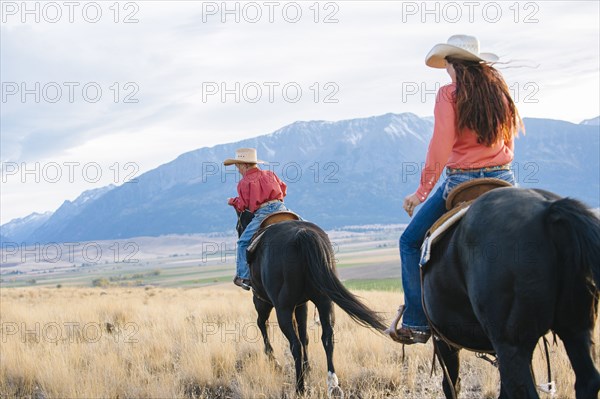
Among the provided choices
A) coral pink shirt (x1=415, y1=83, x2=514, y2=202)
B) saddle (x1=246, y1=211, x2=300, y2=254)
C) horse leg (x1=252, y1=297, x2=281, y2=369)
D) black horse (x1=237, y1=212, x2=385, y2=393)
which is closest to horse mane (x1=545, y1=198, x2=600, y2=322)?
coral pink shirt (x1=415, y1=83, x2=514, y2=202)

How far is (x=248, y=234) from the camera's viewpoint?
867 cm

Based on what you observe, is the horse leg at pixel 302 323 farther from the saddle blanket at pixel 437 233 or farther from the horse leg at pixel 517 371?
the horse leg at pixel 517 371

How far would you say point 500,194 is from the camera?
3.97 meters

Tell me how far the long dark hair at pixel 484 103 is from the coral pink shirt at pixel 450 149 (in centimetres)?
6

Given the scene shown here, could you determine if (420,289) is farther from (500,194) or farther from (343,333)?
(343,333)

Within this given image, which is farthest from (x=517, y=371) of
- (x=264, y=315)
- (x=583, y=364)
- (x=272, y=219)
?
(x=264, y=315)

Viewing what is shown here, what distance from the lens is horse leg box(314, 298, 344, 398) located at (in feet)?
22.8

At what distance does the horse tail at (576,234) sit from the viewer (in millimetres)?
3346

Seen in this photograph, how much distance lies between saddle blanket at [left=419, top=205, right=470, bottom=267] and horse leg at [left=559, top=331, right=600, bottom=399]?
1014 millimetres

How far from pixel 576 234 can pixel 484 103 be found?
1.49 metres

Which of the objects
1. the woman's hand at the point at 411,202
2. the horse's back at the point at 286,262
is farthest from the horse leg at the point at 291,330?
the woman's hand at the point at 411,202

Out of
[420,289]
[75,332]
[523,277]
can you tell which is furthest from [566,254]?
[75,332]

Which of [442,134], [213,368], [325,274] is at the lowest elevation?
[213,368]

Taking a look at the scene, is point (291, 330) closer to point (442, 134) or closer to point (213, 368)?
point (213, 368)
